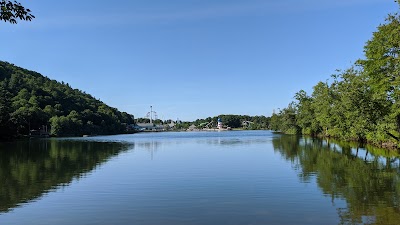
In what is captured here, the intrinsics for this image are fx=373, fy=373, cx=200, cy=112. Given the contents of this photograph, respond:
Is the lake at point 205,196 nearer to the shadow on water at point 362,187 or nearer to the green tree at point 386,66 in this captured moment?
the shadow on water at point 362,187

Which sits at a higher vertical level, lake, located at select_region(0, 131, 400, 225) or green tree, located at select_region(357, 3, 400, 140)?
green tree, located at select_region(357, 3, 400, 140)

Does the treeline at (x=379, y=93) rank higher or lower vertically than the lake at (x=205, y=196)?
higher

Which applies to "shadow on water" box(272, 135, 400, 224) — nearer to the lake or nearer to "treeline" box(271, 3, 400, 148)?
the lake

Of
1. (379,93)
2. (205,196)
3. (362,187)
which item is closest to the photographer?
(205,196)

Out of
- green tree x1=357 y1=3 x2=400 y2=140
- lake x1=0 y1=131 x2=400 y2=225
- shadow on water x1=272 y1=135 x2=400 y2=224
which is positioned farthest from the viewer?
green tree x1=357 y1=3 x2=400 y2=140

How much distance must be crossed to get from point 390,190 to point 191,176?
12574mm

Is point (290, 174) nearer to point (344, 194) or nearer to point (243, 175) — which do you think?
point (243, 175)

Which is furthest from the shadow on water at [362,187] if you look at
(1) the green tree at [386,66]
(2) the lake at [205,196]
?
(1) the green tree at [386,66]

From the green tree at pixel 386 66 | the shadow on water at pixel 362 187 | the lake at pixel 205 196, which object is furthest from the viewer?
the green tree at pixel 386 66

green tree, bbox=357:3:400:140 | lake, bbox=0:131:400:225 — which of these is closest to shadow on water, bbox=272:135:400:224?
lake, bbox=0:131:400:225

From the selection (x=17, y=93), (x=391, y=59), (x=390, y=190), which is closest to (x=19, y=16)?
(x=390, y=190)

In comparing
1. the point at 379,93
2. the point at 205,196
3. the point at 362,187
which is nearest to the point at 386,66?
the point at 379,93

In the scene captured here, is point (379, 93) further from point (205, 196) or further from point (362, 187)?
point (205, 196)

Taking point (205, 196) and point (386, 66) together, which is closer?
point (205, 196)
